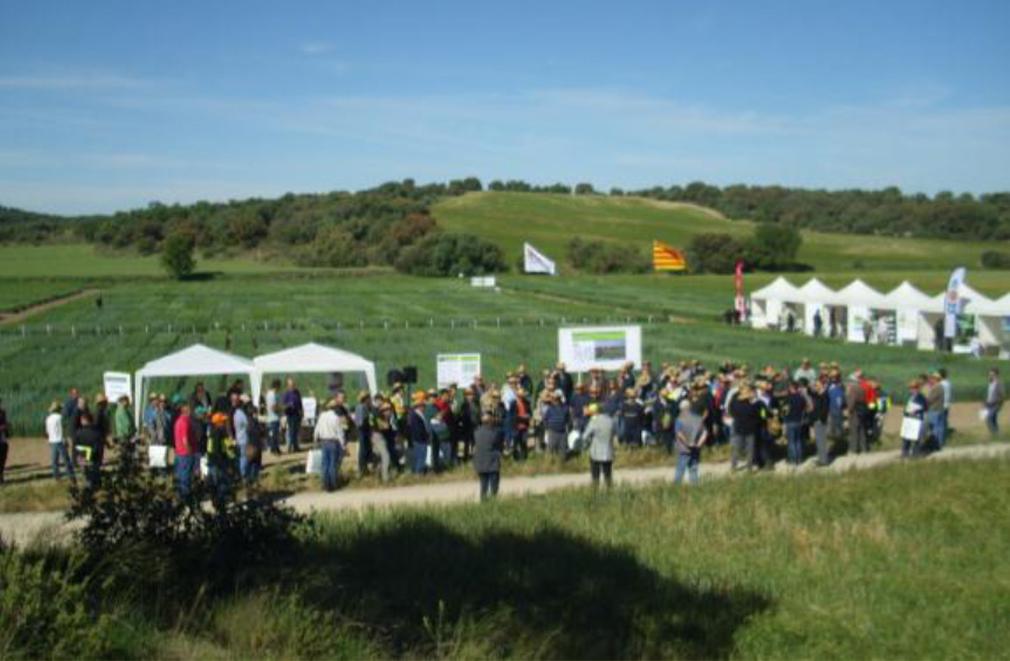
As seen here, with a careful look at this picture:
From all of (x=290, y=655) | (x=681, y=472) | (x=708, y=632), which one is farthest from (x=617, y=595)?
(x=681, y=472)

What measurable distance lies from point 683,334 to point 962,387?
61.3ft

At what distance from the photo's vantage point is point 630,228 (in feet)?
445

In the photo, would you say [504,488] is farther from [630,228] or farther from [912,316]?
[630,228]

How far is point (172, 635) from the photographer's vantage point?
254 inches

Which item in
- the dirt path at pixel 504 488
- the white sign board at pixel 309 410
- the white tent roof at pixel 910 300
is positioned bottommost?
the dirt path at pixel 504 488

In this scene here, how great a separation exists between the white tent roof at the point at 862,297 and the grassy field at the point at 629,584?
30.4 meters

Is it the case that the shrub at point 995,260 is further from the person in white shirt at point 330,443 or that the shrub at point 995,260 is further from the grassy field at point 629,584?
the person in white shirt at point 330,443

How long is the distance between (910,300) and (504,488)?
2930cm

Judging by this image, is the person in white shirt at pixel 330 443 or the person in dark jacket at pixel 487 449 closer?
the person in dark jacket at pixel 487 449

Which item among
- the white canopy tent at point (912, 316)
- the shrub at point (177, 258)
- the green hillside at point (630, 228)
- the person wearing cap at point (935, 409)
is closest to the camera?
the person wearing cap at point (935, 409)

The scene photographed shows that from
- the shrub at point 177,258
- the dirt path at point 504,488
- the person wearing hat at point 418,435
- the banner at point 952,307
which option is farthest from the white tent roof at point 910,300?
the shrub at point 177,258

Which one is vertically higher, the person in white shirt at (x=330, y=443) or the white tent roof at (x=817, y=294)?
the white tent roof at (x=817, y=294)

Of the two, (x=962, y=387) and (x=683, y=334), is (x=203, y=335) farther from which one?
(x=962, y=387)

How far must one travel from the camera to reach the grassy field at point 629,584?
273 inches
